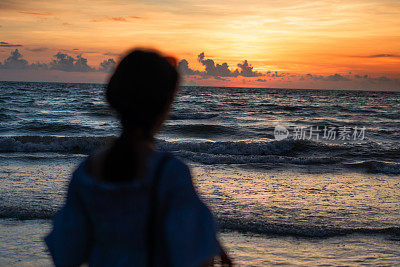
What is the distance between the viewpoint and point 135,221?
1136mm

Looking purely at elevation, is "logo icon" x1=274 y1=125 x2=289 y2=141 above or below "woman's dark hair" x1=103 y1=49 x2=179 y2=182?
below

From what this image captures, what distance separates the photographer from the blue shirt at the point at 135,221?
1.09 m

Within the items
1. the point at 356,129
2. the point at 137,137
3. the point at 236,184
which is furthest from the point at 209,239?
the point at 356,129

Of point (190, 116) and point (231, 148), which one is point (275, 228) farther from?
point (190, 116)

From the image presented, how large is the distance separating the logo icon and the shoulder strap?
18039mm

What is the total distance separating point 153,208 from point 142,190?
0.20ft

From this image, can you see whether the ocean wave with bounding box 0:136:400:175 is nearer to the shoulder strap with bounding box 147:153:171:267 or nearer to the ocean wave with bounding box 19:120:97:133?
→ the ocean wave with bounding box 19:120:97:133

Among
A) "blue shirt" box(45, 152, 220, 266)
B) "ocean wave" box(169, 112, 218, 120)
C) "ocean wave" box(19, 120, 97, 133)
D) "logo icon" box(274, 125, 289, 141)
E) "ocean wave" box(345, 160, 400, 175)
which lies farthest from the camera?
"ocean wave" box(169, 112, 218, 120)

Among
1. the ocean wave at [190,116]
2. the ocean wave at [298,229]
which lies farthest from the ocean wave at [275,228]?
the ocean wave at [190,116]

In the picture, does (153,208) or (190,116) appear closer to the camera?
(153,208)

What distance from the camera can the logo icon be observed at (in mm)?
19214

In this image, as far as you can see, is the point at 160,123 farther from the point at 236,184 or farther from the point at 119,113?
Answer: the point at 236,184

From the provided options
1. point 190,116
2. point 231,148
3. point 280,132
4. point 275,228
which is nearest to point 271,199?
point 275,228

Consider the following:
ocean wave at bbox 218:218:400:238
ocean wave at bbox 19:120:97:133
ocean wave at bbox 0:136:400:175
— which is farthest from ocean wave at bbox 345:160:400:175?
ocean wave at bbox 19:120:97:133
